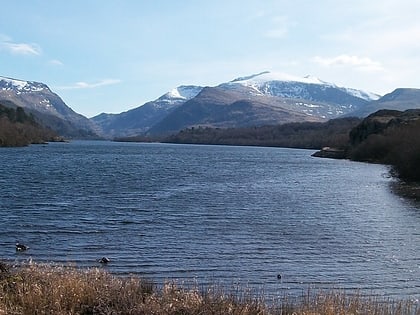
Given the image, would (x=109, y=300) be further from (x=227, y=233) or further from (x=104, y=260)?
(x=227, y=233)

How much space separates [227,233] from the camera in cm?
3659

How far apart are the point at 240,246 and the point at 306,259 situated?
4.55 m

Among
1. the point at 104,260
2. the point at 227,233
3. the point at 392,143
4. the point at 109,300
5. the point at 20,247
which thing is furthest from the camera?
the point at 392,143

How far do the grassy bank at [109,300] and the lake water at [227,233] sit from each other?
583 cm

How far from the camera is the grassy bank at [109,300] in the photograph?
14.2 m

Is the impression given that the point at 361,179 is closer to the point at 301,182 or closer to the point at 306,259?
the point at 301,182

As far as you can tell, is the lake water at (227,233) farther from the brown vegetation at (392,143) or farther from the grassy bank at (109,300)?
the brown vegetation at (392,143)

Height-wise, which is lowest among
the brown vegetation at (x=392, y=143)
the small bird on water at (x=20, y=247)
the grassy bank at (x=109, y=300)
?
the small bird on water at (x=20, y=247)

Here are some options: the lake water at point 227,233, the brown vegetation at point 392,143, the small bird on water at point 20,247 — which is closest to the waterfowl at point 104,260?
the lake water at point 227,233

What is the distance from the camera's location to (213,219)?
1689 inches

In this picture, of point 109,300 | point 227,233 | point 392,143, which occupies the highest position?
point 392,143

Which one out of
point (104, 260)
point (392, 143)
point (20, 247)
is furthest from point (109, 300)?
point (392, 143)

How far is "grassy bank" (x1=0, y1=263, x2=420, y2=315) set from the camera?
1417cm

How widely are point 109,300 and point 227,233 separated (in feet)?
72.1
